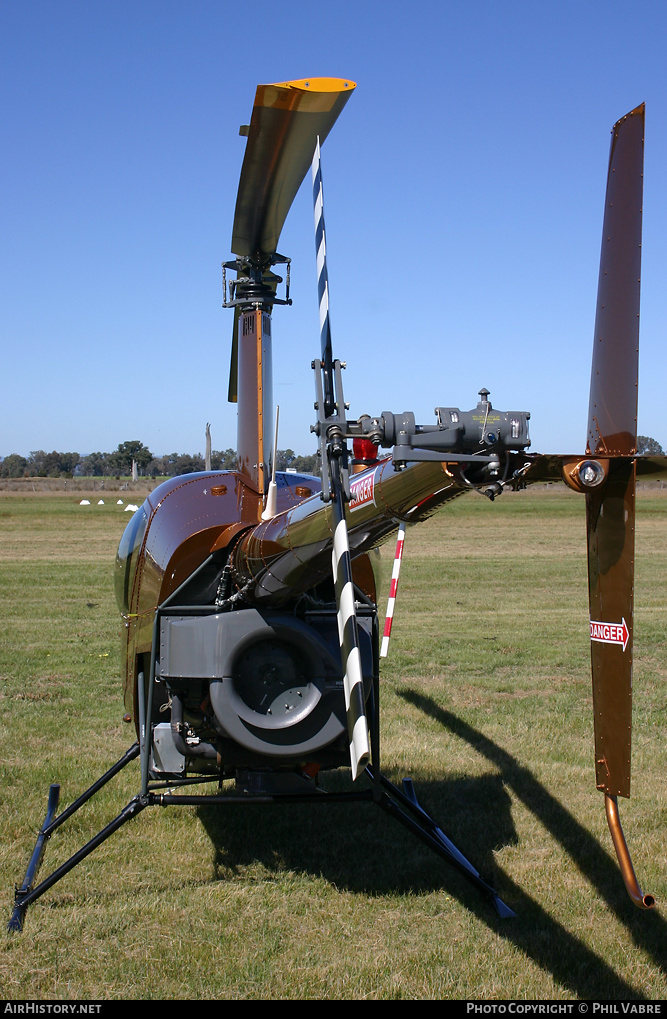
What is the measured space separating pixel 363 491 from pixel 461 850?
330 cm

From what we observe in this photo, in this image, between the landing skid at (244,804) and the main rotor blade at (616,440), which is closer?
the main rotor blade at (616,440)

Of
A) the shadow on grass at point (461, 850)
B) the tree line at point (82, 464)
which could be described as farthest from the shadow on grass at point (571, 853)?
the tree line at point (82, 464)

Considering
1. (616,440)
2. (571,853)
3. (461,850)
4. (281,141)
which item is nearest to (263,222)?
(281,141)

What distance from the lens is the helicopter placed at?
3215mm

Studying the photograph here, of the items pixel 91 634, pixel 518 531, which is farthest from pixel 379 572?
pixel 518 531

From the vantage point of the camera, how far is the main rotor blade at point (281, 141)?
3.27m

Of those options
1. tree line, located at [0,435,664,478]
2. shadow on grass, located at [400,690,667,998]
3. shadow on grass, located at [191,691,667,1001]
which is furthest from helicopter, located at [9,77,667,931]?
tree line, located at [0,435,664,478]

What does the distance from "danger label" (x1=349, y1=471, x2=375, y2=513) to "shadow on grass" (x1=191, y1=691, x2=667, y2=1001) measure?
104 inches

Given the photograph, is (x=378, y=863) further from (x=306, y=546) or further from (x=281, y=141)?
(x=281, y=141)

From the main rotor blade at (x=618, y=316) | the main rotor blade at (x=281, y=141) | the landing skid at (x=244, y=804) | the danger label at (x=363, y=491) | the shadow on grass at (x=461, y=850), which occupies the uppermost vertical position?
the main rotor blade at (x=281, y=141)

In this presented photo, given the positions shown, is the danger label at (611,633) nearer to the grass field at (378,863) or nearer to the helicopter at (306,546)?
the helicopter at (306,546)

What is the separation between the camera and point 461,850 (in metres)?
5.92

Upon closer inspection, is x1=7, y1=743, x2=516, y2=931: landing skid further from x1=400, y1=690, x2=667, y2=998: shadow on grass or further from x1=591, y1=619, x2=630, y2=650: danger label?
x1=591, y1=619, x2=630, y2=650: danger label
